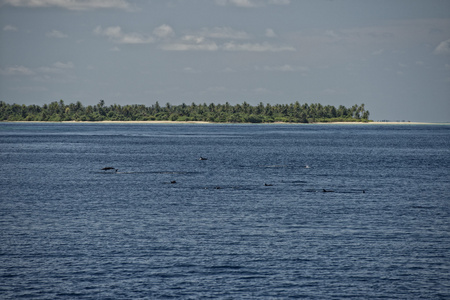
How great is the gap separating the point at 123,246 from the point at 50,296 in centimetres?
1123

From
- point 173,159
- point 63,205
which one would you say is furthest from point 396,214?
point 173,159

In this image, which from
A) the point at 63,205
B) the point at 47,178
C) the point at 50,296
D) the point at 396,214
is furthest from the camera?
the point at 47,178

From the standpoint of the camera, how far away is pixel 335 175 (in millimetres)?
101688

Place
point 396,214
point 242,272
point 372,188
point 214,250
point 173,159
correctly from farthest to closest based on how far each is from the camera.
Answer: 1. point 173,159
2. point 372,188
3. point 396,214
4. point 214,250
5. point 242,272

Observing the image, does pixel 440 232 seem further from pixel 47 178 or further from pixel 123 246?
pixel 47 178

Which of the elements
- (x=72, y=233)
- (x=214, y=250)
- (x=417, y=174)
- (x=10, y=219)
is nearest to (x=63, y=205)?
(x=10, y=219)

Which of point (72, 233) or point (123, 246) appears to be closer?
point (123, 246)

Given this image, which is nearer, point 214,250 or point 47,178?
point 214,250

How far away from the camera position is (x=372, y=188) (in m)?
83.7

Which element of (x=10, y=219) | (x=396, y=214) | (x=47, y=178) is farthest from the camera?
(x=47, y=178)

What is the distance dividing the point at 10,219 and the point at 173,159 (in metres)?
81.4

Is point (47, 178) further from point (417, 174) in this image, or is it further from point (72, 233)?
point (417, 174)

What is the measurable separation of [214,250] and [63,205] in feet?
88.9

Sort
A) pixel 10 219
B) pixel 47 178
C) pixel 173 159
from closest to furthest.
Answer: pixel 10 219, pixel 47 178, pixel 173 159
